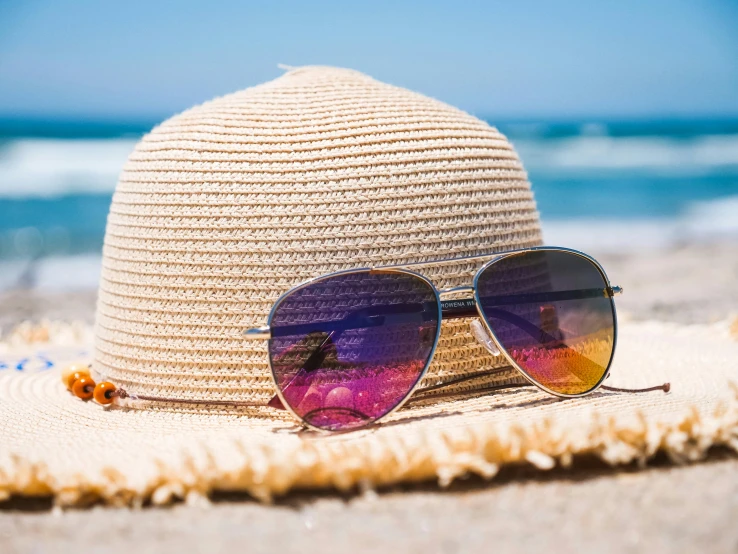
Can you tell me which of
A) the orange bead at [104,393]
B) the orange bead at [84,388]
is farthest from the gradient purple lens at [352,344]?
the orange bead at [84,388]

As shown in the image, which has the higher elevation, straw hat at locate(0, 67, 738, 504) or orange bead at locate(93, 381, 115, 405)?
straw hat at locate(0, 67, 738, 504)

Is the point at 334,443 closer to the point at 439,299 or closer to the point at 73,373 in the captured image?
the point at 439,299

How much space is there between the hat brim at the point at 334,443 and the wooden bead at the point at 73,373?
5.3 inches

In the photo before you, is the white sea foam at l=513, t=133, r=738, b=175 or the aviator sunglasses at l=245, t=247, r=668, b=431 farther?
the white sea foam at l=513, t=133, r=738, b=175

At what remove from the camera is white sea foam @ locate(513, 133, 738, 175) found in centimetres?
1209

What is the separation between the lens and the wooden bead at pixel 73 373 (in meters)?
1.62

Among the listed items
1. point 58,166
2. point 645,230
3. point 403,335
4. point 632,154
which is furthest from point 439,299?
point 632,154

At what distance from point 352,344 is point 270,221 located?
271mm

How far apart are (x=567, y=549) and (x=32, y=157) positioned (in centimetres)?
1121

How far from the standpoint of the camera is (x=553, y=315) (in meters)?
1.41

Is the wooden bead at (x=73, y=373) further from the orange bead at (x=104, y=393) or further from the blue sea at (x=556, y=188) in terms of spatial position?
the blue sea at (x=556, y=188)

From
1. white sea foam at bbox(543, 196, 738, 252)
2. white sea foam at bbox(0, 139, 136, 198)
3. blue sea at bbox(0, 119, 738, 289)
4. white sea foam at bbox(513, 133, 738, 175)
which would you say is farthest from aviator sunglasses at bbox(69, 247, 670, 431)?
white sea foam at bbox(513, 133, 738, 175)

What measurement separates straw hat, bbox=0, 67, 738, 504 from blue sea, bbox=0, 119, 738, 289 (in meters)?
4.12

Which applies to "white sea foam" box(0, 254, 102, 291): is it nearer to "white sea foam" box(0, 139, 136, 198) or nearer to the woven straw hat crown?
"white sea foam" box(0, 139, 136, 198)
